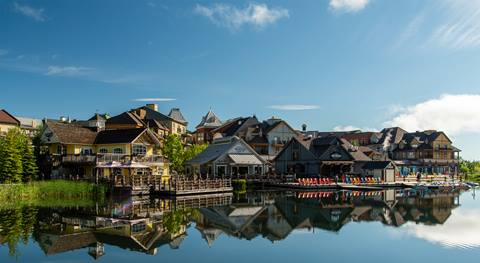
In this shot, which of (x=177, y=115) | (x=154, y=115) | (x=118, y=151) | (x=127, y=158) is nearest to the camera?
(x=127, y=158)

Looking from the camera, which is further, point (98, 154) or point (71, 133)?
point (71, 133)

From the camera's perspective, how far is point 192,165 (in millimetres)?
63062

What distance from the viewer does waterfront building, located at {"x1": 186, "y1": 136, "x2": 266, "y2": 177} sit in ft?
193

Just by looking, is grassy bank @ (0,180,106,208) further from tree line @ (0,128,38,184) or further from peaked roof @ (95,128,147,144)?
peaked roof @ (95,128,147,144)

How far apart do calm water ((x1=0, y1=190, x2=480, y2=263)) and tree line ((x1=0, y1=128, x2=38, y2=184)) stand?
1065cm

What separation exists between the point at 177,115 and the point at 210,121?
26.0 ft

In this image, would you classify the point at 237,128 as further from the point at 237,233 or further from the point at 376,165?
the point at 237,233

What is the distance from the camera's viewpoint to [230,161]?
58500 millimetres

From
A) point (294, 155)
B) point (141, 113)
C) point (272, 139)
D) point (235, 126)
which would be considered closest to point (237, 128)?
point (235, 126)

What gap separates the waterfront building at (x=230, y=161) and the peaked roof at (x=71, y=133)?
15.2m

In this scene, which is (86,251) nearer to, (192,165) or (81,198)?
(81,198)

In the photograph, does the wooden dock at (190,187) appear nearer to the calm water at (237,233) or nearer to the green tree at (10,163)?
the calm water at (237,233)

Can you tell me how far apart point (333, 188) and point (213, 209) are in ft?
87.8

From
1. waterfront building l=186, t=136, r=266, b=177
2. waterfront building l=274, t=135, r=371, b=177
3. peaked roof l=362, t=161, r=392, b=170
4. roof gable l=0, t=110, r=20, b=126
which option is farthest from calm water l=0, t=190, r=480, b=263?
roof gable l=0, t=110, r=20, b=126
